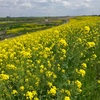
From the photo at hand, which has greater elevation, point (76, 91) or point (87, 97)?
point (76, 91)

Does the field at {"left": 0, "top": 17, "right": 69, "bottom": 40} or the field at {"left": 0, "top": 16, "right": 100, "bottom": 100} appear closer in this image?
the field at {"left": 0, "top": 16, "right": 100, "bottom": 100}

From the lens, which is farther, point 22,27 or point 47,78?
point 22,27

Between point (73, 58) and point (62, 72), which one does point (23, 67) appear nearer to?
point (62, 72)

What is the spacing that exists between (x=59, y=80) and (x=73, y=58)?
2.93ft

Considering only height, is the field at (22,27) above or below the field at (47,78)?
below

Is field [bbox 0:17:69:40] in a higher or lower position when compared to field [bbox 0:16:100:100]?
lower

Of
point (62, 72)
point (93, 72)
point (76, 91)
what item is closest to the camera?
point (76, 91)

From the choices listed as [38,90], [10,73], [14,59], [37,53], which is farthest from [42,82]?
[37,53]

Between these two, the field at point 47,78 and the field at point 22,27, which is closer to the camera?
the field at point 47,78

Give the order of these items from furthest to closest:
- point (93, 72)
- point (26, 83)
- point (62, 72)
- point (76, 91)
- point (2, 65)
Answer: point (93, 72) < point (2, 65) < point (62, 72) < point (26, 83) < point (76, 91)

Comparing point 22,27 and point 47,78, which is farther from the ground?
point 47,78

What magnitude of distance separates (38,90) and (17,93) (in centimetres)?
78

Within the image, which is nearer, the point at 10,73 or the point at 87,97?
the point at 10,73

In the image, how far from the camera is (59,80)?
638 centimetres
